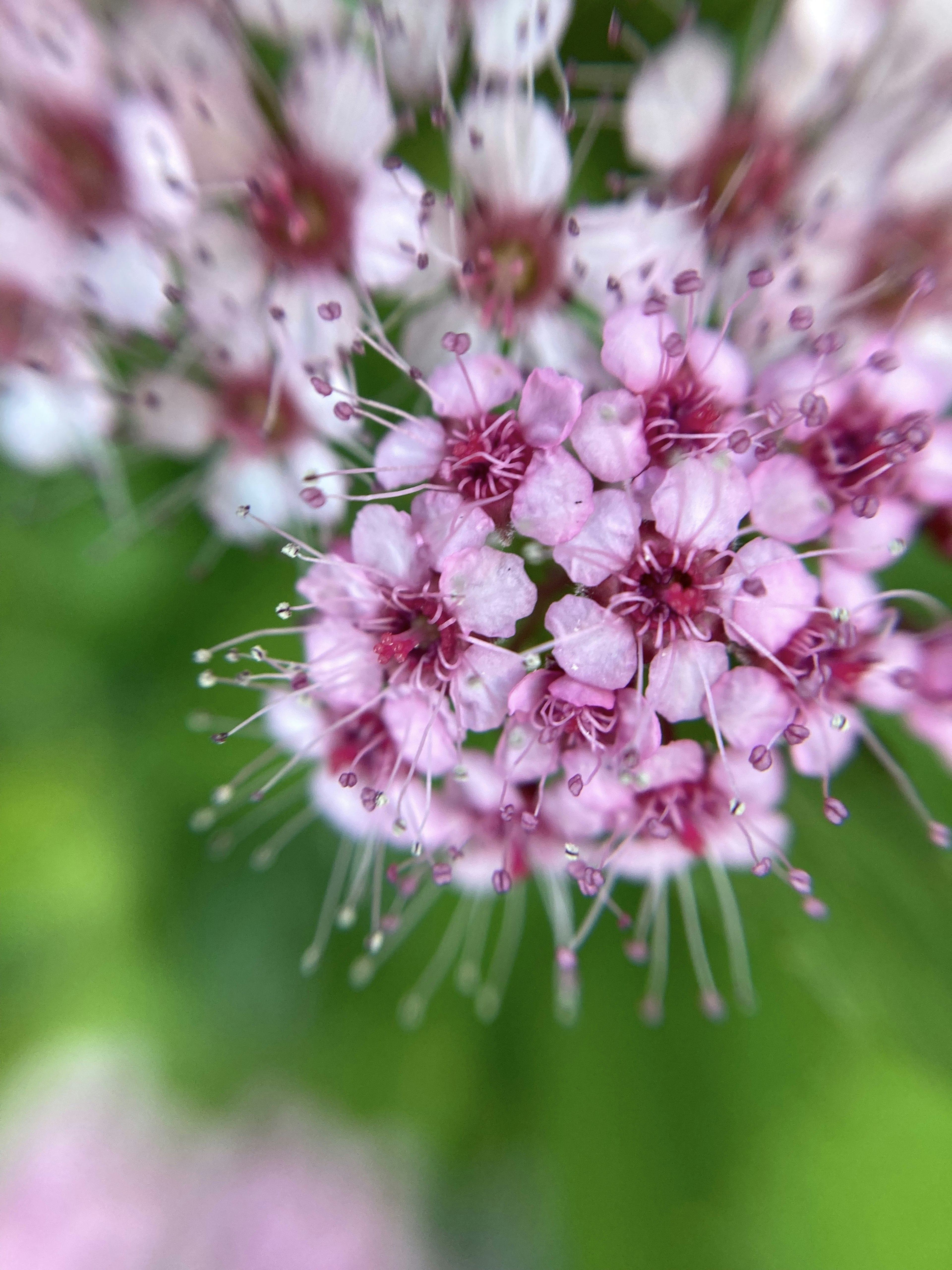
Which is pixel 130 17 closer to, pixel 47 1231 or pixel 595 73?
pixel 595 73

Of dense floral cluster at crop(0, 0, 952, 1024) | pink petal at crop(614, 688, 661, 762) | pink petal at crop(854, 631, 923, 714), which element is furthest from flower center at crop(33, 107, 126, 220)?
pink petal at crop(854, 631, 923, 714)

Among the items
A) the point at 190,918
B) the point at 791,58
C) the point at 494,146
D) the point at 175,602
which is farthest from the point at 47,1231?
the point at 791,58

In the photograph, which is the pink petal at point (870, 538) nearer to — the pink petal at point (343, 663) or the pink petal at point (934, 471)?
the pink petal at point (934, 471)

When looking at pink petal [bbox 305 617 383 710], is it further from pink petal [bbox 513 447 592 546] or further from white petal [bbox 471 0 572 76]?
white petal [bbox 471 0 572 76]

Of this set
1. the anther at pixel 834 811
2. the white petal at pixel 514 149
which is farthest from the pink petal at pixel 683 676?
the white petal at pixel 514 149

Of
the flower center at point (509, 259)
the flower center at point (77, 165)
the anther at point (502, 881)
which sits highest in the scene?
the flower center at point (77, 165)

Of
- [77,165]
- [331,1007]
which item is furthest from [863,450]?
[331,1007]
